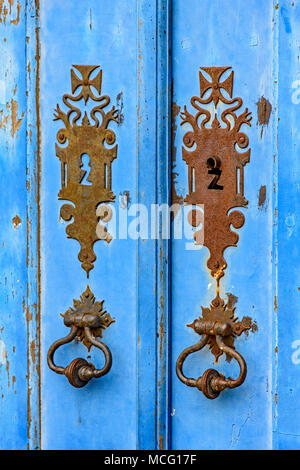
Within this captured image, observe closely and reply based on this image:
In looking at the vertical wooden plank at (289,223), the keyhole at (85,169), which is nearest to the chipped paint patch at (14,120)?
the keyhole at (85,169)

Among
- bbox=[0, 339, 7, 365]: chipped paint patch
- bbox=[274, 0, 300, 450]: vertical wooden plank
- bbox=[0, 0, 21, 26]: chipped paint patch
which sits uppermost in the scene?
bbox=[0, 0, 21, 26]: chipped paint patch

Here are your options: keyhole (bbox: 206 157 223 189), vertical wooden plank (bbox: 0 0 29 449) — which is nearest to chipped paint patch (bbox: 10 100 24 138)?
vertical wooden plank (bbox: 0 0 29 449)

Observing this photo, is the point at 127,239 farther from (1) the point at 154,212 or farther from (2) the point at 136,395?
(2) the point at 136,395

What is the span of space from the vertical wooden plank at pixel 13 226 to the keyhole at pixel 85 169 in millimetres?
118

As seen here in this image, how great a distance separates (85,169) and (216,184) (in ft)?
0.82

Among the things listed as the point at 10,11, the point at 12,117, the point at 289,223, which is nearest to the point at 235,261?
the point at 289,223

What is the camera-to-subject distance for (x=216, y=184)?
1.21m

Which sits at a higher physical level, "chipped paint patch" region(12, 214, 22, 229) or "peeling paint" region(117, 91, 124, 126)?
"peeling paint" region(117, 91, 124, 126)

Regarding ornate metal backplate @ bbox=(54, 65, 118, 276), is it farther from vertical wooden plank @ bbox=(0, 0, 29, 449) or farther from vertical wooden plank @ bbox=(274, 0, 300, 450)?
vertical wooden plank @ bbox=(274, 0, 300, 450)

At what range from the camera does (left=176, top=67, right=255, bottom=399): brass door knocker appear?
1.19 m

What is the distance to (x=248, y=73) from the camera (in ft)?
3.90

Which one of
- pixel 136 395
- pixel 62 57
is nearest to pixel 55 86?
pixel 62 57

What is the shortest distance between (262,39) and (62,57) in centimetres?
37

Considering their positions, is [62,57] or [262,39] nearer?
[262,39]
